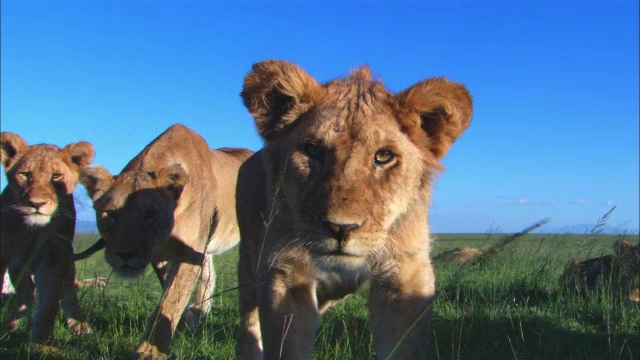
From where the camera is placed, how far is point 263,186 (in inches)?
171

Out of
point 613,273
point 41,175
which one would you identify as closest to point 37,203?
point 41,175

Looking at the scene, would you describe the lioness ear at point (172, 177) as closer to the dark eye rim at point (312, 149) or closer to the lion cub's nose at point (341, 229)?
the dark eye rim at point (312, 149)

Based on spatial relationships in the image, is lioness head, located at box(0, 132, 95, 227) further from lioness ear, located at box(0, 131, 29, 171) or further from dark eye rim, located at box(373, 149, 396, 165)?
dark eye rim, located at box(373, 149, 396, 165)

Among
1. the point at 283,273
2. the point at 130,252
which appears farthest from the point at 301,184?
the point at 130,252

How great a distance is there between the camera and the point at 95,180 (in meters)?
5.40

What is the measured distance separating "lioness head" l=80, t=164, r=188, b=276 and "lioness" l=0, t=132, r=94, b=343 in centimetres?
60

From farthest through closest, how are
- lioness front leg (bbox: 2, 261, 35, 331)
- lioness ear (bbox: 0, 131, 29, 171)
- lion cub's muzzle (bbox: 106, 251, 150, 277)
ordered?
lioness ear (bbox: 0, 131, 29, 171), lioness front leg (bbox: 2, 261, 35, 331), lion cub's muzzle (bbox: 106, 251, 150, 277)

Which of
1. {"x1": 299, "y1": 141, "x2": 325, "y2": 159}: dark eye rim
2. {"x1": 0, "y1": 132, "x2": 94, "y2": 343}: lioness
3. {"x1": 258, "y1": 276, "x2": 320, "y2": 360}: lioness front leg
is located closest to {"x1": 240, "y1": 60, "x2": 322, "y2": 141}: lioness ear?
{"x1": 299, "y1": 141, "x2": 325, "y2": 159}: dark eye rim

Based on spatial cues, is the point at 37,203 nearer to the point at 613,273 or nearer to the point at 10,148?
the point at 10,148

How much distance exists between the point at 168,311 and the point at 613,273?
4.17 metres

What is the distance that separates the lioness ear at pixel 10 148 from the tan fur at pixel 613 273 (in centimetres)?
505

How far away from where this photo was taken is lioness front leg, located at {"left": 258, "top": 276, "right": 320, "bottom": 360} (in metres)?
3.40

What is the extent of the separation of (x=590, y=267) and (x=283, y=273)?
470 cm

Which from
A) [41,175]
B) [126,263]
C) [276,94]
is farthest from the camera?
[41,175]
